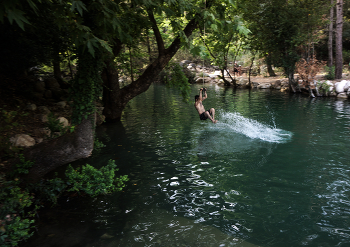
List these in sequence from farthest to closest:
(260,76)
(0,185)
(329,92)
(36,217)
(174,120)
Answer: (260,76) → (329,92) → (174,120) → (36,217) → (0,185)

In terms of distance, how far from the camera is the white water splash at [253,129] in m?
10.3

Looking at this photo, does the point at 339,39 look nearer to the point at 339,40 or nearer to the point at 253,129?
the point at 339,40

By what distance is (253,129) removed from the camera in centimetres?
1160

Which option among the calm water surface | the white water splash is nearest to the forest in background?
the calm water surface

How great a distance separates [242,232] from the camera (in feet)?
14.8

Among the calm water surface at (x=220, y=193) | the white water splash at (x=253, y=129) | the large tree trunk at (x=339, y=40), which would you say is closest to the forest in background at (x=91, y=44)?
the large tree trunk at (x=339, y=40)

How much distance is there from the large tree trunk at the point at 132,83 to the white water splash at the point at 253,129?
4.09 meters

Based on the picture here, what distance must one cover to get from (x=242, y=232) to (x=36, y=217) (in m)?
3.99

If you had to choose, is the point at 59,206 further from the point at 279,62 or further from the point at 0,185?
the point at 279,62

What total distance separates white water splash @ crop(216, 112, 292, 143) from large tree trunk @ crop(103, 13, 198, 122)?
4091 millimetres

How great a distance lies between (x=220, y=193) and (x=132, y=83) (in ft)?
27.7

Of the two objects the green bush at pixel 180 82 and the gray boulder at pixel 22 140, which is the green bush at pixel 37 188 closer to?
the gray boulder at pixel 22 140

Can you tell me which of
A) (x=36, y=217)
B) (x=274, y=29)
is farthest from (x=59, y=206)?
(x=274, y=29)

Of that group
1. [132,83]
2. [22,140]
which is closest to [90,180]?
[22,140]
